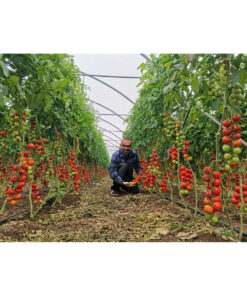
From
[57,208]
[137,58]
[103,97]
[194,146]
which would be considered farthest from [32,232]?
[103,97]

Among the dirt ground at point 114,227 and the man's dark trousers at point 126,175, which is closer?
the dirt ground at point 114,227

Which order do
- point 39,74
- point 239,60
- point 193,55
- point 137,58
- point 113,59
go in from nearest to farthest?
point 239,60
point 193,55
point 39,74
point 137,58
point 113,59

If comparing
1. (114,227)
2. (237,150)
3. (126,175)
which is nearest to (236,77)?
(237,150)

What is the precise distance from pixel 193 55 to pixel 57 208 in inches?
75.9

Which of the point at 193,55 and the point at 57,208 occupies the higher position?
the point at 193,55

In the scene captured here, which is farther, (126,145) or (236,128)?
(126,145)

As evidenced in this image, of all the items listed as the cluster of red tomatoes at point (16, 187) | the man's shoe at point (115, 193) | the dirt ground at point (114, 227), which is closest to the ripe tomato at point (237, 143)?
the dirt ground at point (114, 227)

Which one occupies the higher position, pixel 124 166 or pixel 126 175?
pixel 124 166

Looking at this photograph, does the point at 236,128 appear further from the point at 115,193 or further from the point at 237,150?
the point at 115,193

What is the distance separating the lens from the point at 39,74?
5.08 feet

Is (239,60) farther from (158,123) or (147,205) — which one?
(147,205)

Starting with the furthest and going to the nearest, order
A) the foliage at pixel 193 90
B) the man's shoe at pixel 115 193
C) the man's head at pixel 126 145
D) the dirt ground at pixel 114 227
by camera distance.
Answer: the man's shoe at pixel 115 193
the man's head at pixel 126 145
the dirt ground at pixel 114 227
the foliage at pixel 193 90

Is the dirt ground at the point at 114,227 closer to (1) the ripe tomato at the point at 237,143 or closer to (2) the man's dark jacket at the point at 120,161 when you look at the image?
(1) the ripe tomato at the point at 237,143

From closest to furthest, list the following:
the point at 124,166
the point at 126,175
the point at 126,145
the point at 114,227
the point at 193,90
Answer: the point at 193,90
the point at 114,227
the point at 126,145
the point at 124,166
the point at 126,175
